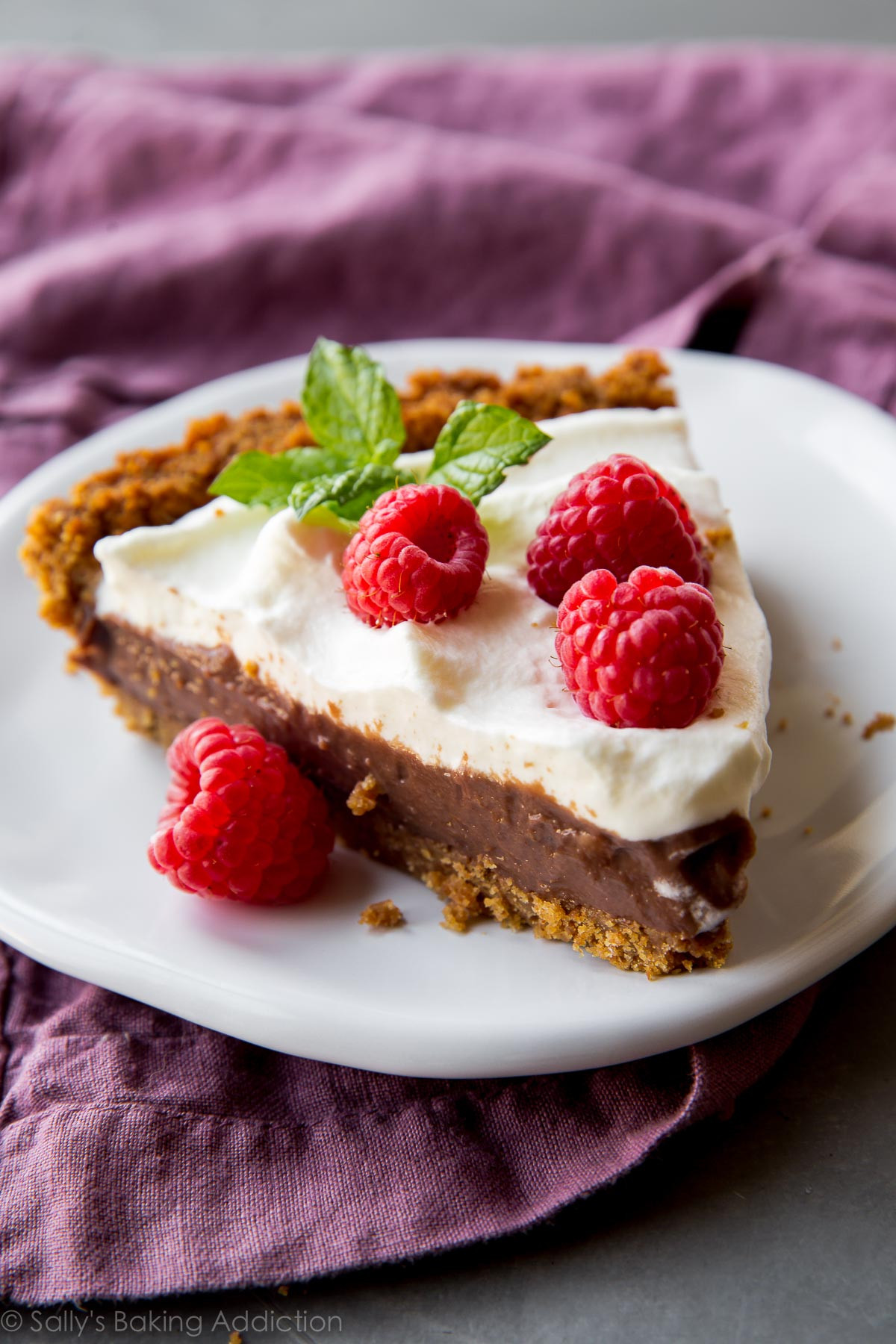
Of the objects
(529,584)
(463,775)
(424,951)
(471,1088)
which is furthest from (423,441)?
(471,1088)

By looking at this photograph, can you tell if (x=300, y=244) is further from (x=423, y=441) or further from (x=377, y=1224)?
(x=377, y=1224)

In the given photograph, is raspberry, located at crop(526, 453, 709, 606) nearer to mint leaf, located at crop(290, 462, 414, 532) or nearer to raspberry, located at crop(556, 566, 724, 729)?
raspberry, located at crop(556, 566, 724, 729)

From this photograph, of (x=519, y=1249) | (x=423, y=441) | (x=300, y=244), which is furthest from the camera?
(x=300, y=244)

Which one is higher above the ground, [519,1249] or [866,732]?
[866,732]

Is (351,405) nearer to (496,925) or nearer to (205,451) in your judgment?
(205,451)

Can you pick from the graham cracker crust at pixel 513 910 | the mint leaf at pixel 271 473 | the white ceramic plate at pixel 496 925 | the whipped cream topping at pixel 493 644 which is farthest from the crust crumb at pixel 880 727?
the mint leaf at pixel 271 473

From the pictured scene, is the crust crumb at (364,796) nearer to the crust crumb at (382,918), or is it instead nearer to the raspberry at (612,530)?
the crust crumb at (382,918)

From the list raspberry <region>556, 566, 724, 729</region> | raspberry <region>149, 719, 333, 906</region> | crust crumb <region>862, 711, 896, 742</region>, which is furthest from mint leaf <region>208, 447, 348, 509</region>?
crust crumb <region>862, 711, 896, 742</region>

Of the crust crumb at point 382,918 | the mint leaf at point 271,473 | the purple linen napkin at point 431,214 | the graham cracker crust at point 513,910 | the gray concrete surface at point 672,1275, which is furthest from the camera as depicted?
the purple linen napkin at point 431,214
